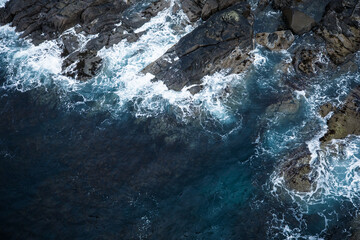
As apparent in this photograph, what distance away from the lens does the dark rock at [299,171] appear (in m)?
19.8

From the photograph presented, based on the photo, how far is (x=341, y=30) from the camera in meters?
26.4

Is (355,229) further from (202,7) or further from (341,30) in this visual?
(202,7)

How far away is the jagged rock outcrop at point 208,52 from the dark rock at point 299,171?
9474 mm

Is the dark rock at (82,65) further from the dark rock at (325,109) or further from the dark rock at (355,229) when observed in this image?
the dark rock at (355,229)

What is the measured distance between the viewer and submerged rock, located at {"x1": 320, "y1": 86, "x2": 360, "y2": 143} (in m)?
21.8

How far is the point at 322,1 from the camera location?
28719 millimetres

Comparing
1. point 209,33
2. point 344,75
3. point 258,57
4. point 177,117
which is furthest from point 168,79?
point 344,75

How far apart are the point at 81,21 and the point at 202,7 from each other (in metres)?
12.9

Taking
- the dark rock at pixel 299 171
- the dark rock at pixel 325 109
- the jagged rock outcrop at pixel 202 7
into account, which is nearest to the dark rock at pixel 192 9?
the jagged rock outcrop at pixel 202 7

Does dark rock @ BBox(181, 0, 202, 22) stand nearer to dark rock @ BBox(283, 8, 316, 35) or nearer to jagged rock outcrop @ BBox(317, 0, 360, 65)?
dark rock @ BBox(283, 8, 316, 35)

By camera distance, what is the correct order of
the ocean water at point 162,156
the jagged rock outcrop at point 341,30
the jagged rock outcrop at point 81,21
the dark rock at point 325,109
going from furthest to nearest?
the jagged rock outcrop at point 81,21, the jagged rock outcrop at point 341,30, the dark rock at point 325,109, the ocean water at point 162,156

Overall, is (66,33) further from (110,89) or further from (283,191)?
(283,191)

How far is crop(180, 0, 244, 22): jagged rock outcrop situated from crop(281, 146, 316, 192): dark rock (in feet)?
52.5

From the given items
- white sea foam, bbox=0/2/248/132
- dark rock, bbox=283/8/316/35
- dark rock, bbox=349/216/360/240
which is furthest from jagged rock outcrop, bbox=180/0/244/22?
dark rock, bbox=349/216/360/240
